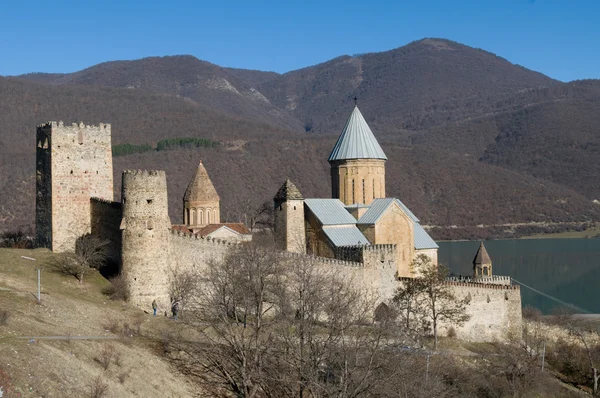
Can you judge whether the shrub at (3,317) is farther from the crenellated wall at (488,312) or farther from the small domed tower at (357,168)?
the small domed tower at (357,168)

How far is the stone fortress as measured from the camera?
952 inches

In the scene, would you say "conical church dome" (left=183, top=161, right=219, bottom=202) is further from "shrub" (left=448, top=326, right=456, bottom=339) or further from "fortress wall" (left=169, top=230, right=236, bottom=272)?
"shrub" (left=448, top=326, right=456, bottom=339)

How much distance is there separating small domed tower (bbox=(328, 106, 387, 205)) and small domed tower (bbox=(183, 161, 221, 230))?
4807 mm

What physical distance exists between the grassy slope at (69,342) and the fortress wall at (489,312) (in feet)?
37.7

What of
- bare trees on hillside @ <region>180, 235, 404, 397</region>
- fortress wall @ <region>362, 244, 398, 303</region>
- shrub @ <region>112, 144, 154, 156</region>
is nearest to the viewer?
bare trees on hillside @ <region>180, 235, 404, 397</region>

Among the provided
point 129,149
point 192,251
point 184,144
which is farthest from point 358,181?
point 184,144

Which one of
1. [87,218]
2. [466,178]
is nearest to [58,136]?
[87,218]

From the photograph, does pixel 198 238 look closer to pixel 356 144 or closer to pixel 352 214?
pixel 352 214

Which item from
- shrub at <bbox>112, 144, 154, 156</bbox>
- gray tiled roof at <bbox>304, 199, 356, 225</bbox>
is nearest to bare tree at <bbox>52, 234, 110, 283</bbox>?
gray tiled roof at <bbox>304, 199, 356, 225</bbox>

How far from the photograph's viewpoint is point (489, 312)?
31.1m

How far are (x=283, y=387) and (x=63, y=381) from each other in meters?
4.28

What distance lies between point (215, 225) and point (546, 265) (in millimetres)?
42122

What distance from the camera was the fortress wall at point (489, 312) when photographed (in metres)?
30.6

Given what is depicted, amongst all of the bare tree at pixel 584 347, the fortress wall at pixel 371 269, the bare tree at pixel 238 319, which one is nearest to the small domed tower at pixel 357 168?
the fortress wall at pixel 371 269
